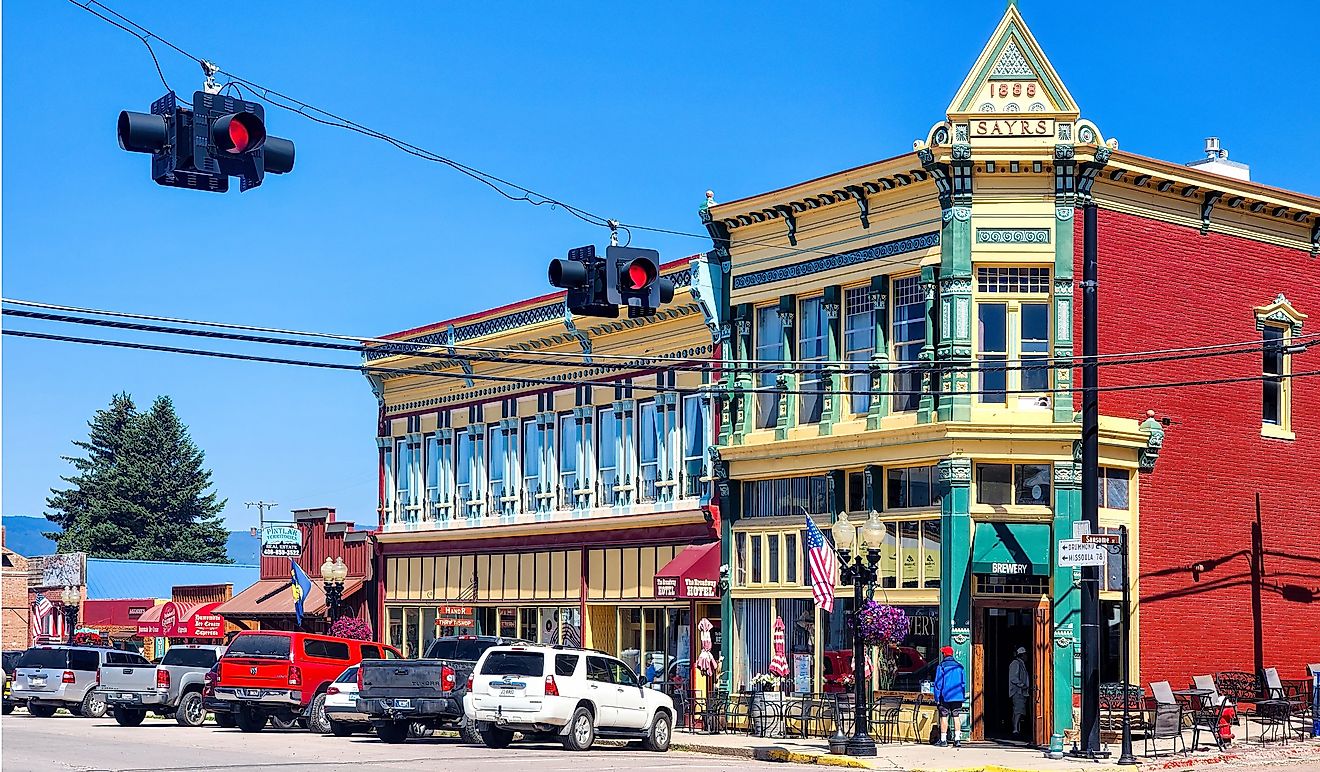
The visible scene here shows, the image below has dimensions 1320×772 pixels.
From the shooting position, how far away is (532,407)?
46062mm

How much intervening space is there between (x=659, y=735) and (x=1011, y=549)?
6932 millimetres

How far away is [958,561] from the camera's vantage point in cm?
3169

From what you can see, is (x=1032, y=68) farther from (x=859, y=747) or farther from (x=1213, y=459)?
(x=859, y=747)

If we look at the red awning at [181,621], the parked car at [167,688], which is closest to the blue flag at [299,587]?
the red awning at [181,621]

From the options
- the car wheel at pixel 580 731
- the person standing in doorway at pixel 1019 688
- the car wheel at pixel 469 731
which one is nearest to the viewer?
the car wheel at pixel 580 731

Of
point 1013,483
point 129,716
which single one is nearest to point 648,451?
point 1013,483

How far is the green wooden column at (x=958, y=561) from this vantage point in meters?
31.7

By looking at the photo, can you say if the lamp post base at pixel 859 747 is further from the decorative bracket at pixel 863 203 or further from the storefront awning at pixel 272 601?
the storefront awning at pixel 272 601

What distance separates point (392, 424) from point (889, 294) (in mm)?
21392

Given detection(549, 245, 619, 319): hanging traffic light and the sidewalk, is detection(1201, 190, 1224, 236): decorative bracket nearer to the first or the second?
the sidewalk

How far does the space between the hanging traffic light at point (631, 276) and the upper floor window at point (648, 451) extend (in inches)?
842

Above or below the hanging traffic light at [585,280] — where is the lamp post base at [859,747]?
below

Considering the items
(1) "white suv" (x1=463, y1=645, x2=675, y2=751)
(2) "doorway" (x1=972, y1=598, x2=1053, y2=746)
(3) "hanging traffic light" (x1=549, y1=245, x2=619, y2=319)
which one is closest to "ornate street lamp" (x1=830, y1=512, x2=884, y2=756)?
(2) "doorway" (x1=972, y1=598, x2=1053, y2=746)

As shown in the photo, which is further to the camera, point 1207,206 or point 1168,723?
point 1207,206
